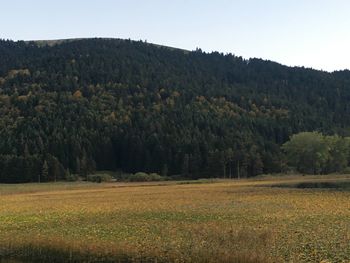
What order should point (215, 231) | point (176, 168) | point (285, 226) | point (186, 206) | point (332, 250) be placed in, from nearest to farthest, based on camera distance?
1. point (332, 250)
2. point (215, 231)
3. point (285, 226)
4. point (186, 206)
5. point (176, 168)

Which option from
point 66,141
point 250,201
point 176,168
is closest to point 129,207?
point 250,201

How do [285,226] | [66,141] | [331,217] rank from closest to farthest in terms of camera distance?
[285,226] < [331,217] < [66,141]

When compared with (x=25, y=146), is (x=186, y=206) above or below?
below

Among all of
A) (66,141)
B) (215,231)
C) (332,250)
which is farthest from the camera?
(66,141)

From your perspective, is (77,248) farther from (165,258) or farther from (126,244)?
(165,258)

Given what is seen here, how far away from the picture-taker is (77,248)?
28109 mm

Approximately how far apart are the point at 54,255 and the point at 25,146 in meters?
162

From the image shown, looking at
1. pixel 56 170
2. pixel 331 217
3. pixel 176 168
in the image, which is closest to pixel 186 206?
pixel 331 217

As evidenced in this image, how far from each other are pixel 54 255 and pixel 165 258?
279 inches

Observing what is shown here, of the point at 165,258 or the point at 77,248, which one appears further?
the point at 77,248

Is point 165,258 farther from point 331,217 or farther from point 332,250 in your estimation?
point 331,217

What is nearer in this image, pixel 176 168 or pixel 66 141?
pixel 176 168

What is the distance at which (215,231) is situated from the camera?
30.2 metres

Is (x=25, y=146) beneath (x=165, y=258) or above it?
above
